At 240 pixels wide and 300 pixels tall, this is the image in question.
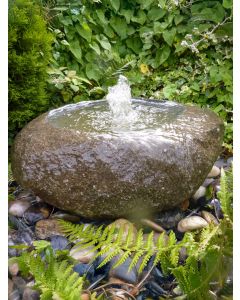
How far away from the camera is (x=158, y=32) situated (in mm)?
4602

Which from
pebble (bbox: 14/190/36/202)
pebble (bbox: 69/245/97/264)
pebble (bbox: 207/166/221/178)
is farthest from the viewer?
pebble (bbox: 207/166/221/178)

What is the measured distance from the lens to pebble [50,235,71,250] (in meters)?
2.17

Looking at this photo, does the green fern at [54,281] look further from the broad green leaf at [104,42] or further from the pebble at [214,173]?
the broad green leaf at [104,42]

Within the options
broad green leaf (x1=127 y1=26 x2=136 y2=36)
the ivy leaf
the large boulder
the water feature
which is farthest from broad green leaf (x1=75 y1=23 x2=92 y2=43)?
the large boulder

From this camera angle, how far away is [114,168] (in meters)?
2.16

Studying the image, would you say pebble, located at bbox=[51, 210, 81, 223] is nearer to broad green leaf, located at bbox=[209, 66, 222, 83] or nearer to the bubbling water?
the bubbling water

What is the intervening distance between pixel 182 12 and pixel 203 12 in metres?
0.26

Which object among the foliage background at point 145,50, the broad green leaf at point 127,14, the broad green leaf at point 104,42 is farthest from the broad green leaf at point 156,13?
the broad green leaf at point 104,42

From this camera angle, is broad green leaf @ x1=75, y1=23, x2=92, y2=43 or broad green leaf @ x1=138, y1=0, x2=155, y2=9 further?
broad green leaf @ x1=138, y1=0, x2=155, y2=9

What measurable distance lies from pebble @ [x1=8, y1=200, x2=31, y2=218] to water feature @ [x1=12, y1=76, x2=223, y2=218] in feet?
0.62

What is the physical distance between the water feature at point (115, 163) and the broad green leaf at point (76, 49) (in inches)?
69.3

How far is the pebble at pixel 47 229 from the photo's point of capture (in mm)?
2318

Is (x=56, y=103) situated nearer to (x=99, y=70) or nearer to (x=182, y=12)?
(x=99, y=70)

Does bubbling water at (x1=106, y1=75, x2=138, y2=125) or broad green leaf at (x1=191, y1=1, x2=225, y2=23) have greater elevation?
broad green leaf at (x1=191, y1=1, x2=225, y2=23)
